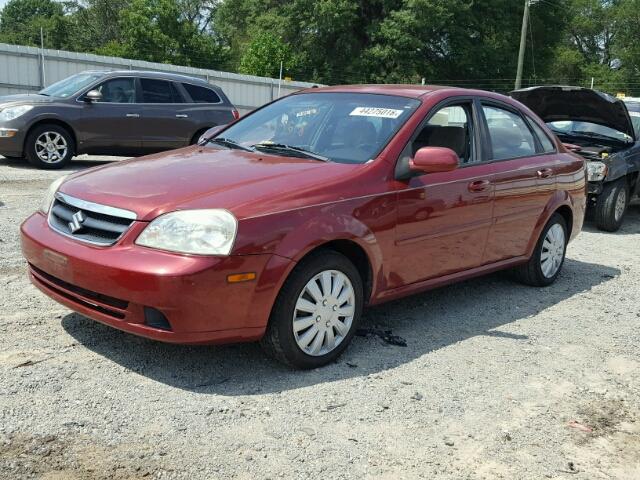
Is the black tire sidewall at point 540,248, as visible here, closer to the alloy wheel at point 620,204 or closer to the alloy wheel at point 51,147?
the alloy wheel at point 620,204

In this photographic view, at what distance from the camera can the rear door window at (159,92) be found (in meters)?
11.7

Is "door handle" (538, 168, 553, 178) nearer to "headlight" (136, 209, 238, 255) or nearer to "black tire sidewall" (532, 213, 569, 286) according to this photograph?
"black tire sidewall" (532, 213, 569, 286)

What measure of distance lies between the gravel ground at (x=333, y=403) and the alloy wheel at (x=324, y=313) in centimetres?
17

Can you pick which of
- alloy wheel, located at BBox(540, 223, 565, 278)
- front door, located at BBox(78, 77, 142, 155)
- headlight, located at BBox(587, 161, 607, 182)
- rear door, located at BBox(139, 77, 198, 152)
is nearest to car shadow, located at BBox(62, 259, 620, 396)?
alloy wheel, located at BBox(540, 223, 565, 278)

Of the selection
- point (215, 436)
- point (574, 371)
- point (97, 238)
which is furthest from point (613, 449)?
point (97, 238)

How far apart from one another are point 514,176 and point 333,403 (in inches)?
104

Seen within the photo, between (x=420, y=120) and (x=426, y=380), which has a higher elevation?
(x=420, y=120)

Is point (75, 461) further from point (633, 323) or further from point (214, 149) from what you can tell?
point (633, 323)

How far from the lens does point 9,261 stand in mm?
5535

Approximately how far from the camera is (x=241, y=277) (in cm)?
342

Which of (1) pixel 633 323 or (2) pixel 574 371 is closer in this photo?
(2) pixel 574 371

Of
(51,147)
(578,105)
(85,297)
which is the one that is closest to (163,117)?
(51,147)

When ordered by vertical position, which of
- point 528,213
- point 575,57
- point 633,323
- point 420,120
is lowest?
point 633,323

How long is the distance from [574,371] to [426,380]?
1.02 metres
